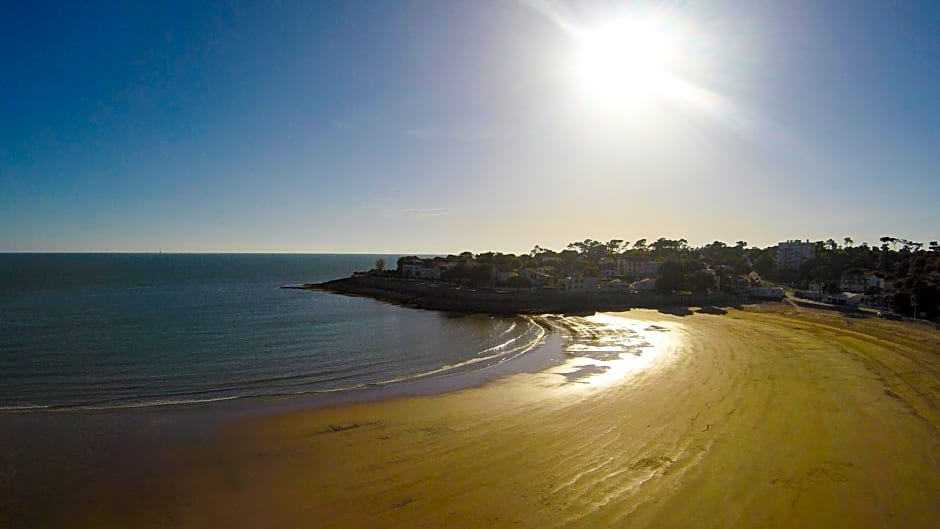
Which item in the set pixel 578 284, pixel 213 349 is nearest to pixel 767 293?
pixel 578 284

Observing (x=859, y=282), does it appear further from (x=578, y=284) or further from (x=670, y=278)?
(x=578, y=284)

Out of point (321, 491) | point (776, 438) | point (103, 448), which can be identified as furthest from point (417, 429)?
point (776, 438)

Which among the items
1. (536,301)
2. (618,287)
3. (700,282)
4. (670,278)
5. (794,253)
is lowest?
(536,301)

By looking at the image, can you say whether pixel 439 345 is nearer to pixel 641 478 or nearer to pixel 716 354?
pixel 716 354

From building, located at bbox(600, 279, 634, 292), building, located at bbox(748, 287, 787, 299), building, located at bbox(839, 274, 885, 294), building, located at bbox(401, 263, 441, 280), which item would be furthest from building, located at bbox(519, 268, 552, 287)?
building, located at bbox(839, 274, 885, 294)

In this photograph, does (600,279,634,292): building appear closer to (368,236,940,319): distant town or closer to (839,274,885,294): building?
(368,236,940,319): distant town

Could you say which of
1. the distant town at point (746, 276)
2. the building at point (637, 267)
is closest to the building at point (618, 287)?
the distant town at point (746, 276)
